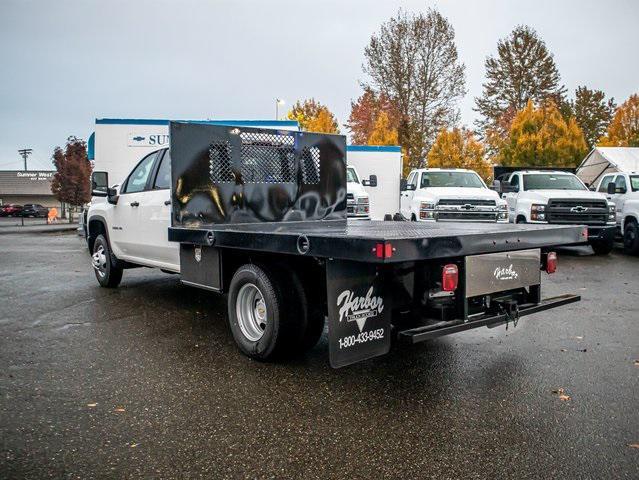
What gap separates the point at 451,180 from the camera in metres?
15.6

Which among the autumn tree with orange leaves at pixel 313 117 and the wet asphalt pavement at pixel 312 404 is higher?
the autumn tree with orange leaves at pixel 313 117

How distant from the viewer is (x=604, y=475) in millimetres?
2895

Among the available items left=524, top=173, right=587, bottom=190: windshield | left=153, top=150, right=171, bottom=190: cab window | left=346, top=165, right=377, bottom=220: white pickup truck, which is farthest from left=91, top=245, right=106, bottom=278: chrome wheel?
left=524, top=173, right=587, bottom=190: windshield

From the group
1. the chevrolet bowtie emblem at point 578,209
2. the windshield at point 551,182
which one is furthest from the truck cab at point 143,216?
the windshield at point 551,182

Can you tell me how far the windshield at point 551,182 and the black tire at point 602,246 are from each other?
1.62m

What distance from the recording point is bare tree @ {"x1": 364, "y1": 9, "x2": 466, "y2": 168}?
39.0 metres

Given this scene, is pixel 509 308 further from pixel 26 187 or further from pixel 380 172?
pixel 26 187

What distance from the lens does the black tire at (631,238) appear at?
13.6m

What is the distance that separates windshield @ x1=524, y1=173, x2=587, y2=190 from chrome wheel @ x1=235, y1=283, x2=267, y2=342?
1166 centimetres

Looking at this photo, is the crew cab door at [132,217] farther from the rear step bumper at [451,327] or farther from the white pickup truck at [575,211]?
the white pickup truck at [575,211]

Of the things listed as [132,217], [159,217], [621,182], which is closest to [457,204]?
[621,182]

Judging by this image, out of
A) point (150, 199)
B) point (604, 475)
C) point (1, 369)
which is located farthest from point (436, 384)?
point (150, 199)

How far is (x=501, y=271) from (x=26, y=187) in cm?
8414

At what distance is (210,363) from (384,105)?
3645cm
